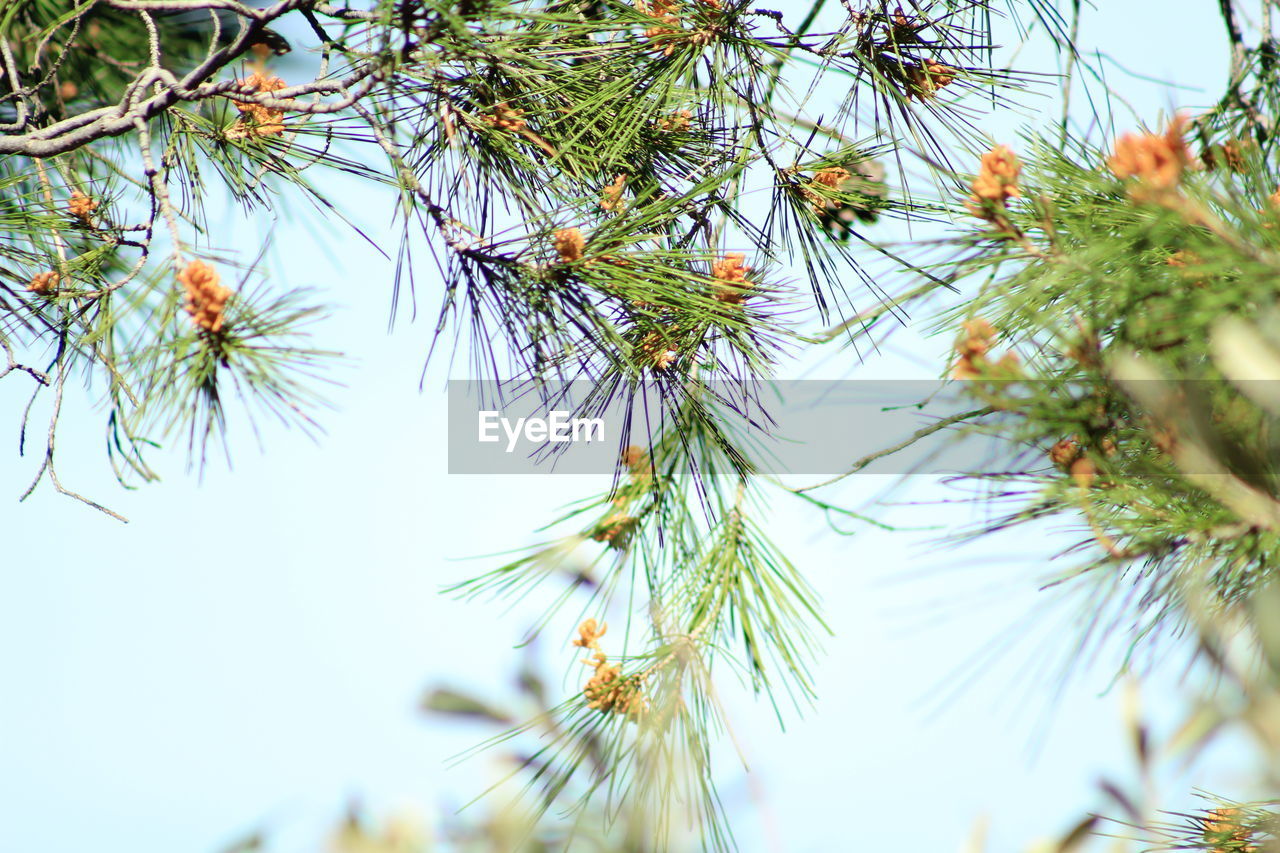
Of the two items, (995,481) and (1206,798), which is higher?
(995,481)

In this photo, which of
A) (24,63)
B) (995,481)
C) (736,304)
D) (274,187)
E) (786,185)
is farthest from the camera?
(24,63)

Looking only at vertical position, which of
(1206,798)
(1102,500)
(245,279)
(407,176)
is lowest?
(1206,798)

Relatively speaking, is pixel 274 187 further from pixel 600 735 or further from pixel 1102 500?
pixel 1102 500

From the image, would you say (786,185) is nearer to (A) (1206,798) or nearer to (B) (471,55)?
(B) (471,55)

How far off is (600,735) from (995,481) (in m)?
0.38

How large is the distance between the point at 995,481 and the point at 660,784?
33cm

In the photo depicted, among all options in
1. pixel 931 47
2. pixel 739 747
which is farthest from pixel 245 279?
pixel 931 47

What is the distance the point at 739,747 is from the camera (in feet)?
2.31

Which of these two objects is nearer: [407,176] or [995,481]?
[995,481]

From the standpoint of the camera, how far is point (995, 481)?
1.66 ft

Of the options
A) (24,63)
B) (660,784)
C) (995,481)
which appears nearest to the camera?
(995,481)

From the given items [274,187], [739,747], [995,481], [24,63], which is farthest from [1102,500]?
[24,63]

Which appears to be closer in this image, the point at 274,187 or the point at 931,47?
the point at 931,47

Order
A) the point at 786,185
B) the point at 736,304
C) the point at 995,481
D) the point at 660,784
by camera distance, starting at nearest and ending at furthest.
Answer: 1. the point at 995,481
2. the point at 660,784
3. the point at 736,304
4. the point at 786,185
